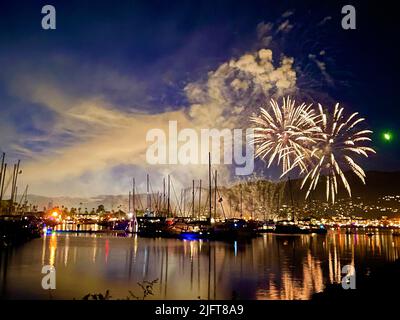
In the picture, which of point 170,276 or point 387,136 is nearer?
point 387,136

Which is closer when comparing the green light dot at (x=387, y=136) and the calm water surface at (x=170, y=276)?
the green light dot at (x=387, y=136)

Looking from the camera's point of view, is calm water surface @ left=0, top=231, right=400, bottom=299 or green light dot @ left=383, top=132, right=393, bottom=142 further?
calm water surface @ left=0, top=231, right=400, bottom=299

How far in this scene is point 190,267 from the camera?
37.3 meters

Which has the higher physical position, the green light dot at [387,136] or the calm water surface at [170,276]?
the green light dot at [387,136]

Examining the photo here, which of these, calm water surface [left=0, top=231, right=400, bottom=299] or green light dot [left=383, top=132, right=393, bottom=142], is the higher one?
green light dot [left=383, top=132, right=393, bottom=142]

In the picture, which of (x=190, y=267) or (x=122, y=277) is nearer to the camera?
(x=122, y=277)

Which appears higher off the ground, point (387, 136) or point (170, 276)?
point (387, 136)
